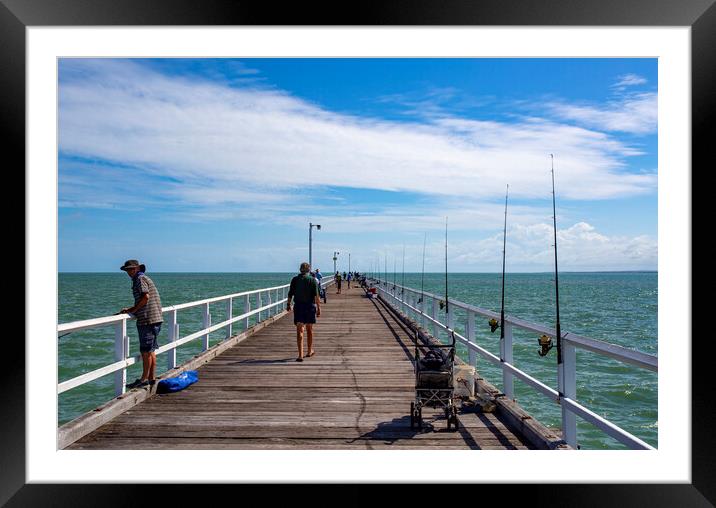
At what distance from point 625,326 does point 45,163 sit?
48053 millimetres

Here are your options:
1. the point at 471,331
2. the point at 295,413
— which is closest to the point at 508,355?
the point at 471,331

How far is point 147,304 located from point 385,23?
4.93 meters

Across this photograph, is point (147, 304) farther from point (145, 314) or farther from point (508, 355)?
point (508, 355)

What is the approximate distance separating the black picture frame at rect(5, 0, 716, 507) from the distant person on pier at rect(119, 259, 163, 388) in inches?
121

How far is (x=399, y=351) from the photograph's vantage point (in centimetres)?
1190

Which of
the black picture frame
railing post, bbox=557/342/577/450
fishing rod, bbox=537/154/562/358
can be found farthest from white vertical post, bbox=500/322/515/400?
the black picture frame

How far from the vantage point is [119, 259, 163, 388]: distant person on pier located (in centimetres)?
732

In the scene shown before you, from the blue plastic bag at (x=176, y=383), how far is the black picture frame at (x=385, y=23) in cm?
337

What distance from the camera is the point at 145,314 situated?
291 inches

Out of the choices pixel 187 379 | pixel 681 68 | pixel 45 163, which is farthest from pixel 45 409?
pixel 681 68

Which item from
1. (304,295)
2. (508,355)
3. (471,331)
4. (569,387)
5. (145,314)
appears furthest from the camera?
(304,295)

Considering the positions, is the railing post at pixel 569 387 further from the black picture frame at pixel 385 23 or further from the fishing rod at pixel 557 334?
the black picture frame at pixel 385 23

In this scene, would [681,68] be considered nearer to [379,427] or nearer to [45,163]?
[379,427]

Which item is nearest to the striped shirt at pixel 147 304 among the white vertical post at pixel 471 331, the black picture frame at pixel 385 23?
the black picture frame at pixel 385 23
